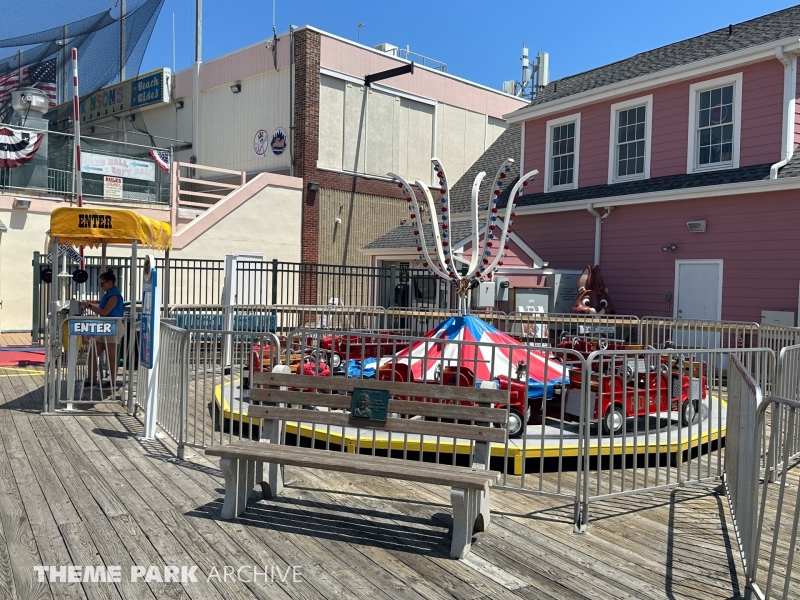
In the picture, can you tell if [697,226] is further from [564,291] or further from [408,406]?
[408,406]

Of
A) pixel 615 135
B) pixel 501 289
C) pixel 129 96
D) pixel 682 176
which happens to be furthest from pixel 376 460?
pixel 129 96

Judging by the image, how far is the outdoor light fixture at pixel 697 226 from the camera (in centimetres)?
1472

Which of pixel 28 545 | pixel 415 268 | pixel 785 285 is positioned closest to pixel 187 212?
pixel 415 268

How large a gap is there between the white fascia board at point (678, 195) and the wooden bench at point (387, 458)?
427 inches

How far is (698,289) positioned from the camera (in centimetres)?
1506

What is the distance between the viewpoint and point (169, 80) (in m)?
27.9

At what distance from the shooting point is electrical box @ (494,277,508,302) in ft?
53.0

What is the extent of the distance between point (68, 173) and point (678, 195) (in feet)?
51.0

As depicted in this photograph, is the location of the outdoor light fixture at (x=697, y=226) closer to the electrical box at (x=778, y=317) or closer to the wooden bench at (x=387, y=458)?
the electrical box at (x=778, y=317)

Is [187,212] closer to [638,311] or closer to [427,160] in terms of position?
[427,160]

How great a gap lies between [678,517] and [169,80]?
27.3 metres

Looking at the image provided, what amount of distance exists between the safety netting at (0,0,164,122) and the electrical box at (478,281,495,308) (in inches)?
433

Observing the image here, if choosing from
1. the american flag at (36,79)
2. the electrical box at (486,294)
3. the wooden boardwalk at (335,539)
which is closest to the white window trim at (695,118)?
the electrical box at (486,294)

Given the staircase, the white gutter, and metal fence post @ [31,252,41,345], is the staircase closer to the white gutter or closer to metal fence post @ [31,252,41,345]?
metal fence post @ [31,252,41,345]
